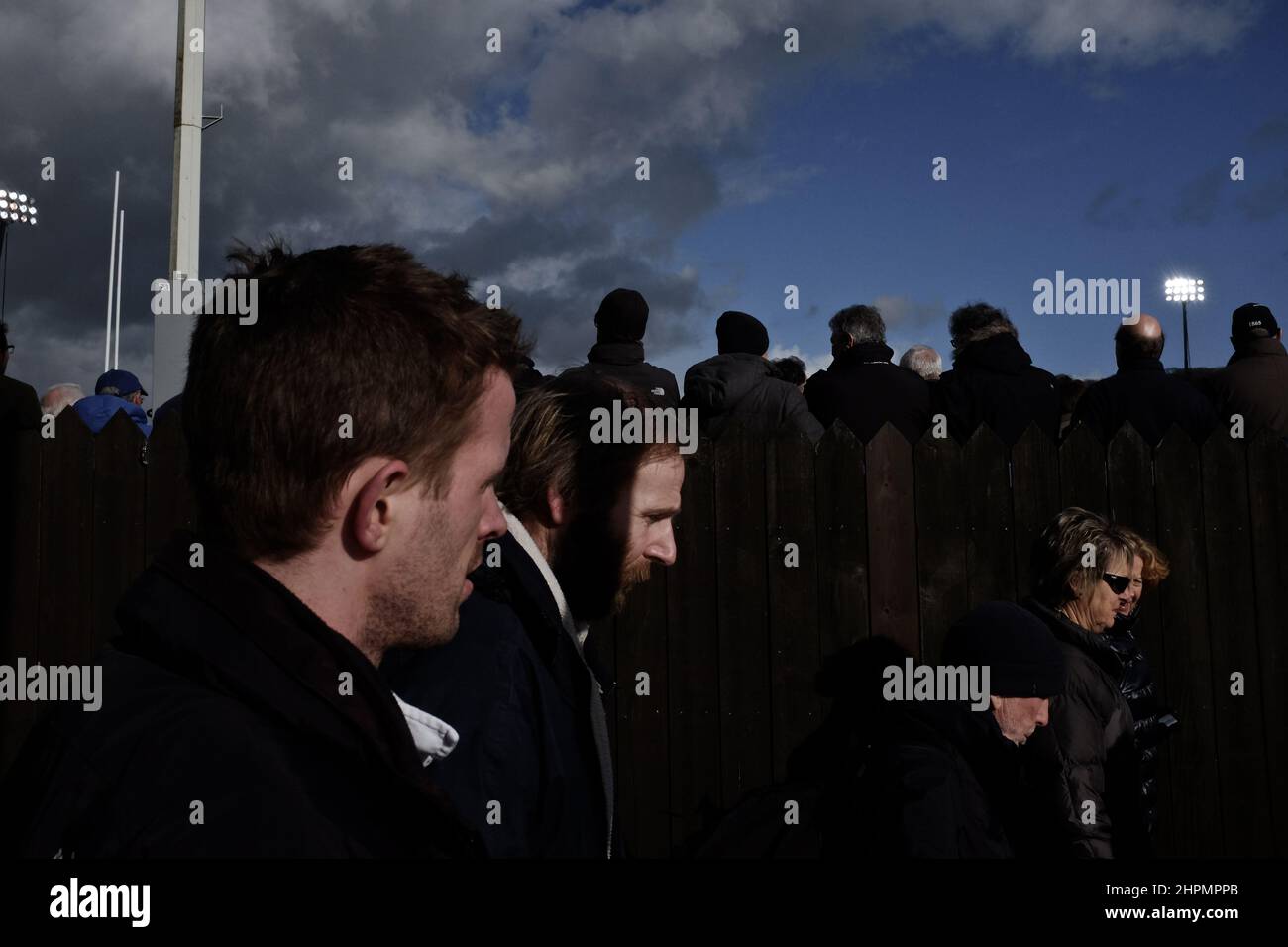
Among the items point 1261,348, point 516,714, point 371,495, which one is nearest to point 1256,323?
point 1261,348

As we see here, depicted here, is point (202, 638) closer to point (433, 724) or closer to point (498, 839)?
point (433, 724)

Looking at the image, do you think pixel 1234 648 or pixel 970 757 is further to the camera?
pixel 1234 648

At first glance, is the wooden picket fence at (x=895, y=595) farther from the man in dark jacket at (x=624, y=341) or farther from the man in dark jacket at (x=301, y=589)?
the man in dark jacket at (x=301, y=589)

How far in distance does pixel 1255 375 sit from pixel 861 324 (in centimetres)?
209

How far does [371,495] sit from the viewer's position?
128cm

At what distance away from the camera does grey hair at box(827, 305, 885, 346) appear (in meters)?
5.51

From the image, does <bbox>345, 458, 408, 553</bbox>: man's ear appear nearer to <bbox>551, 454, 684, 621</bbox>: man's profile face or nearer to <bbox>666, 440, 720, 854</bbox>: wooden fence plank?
<bbox>551, 454, 684, 621</bbox>: man's profile face

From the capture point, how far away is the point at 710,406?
212 inches

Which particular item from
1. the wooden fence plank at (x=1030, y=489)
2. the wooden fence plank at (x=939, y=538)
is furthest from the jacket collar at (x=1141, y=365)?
the wooden fence plank at (x=939, y=538)

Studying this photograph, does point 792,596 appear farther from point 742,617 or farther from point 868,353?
point 868,353

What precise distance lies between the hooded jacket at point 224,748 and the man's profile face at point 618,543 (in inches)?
45.3
